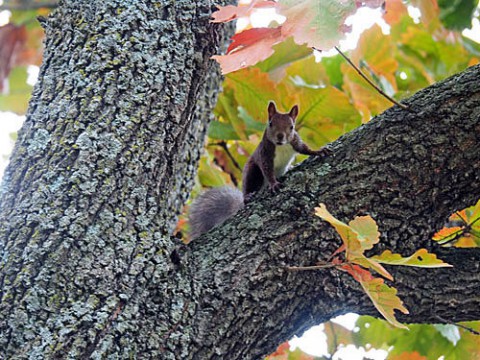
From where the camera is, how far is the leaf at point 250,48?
1.68 metres

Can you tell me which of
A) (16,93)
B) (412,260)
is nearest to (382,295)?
(412,260)

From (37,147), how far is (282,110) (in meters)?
1.77

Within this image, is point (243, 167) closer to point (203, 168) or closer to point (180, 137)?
point (203, 168)

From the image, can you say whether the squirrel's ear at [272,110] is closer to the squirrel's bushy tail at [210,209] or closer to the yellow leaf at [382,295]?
the squirrel's bushy tail at [210,209]

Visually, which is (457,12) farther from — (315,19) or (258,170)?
(315,19)

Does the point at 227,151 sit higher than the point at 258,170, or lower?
higher

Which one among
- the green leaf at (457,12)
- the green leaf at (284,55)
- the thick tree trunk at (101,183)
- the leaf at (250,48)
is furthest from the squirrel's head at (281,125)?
the leaf at (250,48)

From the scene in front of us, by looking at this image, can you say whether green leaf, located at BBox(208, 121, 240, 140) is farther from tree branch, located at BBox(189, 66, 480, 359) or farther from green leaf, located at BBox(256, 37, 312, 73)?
tree branch, located at BBox(189, 66, 480, 359)

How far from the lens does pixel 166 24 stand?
6.87 ft

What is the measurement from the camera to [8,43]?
9.27 feet

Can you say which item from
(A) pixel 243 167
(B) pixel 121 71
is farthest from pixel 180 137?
(A) pixel 243 167

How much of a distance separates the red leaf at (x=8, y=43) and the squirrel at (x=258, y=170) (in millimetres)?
1114

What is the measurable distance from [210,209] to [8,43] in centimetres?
124

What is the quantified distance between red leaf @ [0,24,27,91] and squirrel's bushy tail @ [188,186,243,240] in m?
1.11
